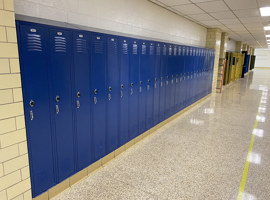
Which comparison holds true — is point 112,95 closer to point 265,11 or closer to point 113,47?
point 113,47

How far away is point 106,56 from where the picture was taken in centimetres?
268

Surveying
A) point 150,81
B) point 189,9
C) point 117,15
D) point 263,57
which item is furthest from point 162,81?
point 263,57

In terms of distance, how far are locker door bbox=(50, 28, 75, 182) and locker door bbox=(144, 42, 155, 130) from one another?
1.80 metres

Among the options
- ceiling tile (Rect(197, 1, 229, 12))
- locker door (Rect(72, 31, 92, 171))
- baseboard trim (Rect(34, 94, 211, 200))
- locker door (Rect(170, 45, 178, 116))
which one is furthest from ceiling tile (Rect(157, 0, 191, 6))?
baseboard trim (Rect(34, 94, 211, 200))

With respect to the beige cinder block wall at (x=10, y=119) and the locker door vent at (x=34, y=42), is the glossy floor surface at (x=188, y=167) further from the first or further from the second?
the locker door vent at (x=34, y=42)

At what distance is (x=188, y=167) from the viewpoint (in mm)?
2898

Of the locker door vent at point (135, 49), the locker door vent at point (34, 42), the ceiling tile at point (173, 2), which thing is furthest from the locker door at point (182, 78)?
the locker door vent at point (34, 42)

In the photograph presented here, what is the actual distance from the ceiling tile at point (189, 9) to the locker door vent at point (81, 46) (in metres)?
2.91

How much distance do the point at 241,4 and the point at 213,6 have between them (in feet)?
1.81

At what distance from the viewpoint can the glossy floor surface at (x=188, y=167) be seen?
234 centimetres

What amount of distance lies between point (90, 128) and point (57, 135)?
1.65 ft

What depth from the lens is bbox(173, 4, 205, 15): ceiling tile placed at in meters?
4.25

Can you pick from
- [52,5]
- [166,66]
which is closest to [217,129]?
[166,66]

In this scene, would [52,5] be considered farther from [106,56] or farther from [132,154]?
[132,154]
